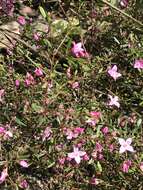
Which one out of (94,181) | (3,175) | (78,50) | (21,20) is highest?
(21,20)

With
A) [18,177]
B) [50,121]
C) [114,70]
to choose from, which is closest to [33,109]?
[50,121]

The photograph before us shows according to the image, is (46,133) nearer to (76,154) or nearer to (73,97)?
(76,154)

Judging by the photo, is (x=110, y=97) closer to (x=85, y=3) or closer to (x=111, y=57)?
(x=111, y=57)

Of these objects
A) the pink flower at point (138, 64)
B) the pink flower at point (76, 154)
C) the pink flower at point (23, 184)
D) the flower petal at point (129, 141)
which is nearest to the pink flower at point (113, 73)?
the pink flower at point (138, 64)

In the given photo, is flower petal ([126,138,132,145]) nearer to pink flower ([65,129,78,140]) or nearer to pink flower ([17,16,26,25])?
pink flower ([65,129,78,140])

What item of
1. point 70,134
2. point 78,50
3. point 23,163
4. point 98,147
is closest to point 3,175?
point 23,163

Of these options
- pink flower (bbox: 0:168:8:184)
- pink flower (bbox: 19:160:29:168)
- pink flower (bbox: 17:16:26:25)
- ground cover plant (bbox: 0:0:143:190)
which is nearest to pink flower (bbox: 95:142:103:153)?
ground cover plant (bbox: 0:0:143:190)

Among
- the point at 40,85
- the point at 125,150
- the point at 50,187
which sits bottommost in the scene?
the point at 50,187

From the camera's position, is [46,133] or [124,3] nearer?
[46,133]

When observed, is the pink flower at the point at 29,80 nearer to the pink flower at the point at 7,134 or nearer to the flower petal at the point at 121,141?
the pink flower at the point at 7,134
